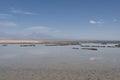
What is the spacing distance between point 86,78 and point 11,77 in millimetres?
5984

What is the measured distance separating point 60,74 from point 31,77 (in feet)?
8.47

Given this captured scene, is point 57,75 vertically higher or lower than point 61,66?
lower

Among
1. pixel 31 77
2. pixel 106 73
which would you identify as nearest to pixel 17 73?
pixel 31 77

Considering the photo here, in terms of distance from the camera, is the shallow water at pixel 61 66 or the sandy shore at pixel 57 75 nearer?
the sandy shore at pixel 57 75

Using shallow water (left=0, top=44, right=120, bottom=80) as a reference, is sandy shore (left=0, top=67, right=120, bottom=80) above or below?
below

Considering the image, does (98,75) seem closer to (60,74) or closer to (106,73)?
(106,73)

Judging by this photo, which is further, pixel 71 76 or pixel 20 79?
pixel 71 76

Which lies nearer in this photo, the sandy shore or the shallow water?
the sandy shore

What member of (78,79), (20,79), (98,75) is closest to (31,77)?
(20,79)

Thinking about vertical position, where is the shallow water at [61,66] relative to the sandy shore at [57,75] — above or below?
above

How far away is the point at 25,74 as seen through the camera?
1844 centimetres

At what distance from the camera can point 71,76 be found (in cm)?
1773

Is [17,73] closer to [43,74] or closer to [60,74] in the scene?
[43,74]

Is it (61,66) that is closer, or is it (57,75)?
(57,75)
